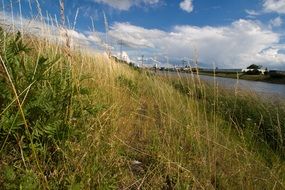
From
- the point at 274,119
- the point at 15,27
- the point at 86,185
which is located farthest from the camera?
the point at 274,119

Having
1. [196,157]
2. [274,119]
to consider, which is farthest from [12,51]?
[274,119]

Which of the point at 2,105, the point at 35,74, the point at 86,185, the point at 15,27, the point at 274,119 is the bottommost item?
the point at 274,119

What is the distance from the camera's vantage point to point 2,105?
8.04ft

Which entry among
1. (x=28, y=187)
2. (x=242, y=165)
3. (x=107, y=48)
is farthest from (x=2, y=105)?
(x=107, y=48)

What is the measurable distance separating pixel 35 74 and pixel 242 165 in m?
2.13

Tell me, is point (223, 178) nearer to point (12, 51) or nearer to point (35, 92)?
point (35, 92)

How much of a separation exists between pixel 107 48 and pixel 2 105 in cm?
266

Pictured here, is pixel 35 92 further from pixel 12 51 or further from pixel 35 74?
pixel 12 51

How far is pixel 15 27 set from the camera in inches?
146

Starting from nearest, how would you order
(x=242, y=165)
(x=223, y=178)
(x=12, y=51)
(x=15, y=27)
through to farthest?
(x=12, y=51) → (x=223, y=178) → (x=242, y=165) → (x=15, y=27)

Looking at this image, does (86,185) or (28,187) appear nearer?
(28,187)

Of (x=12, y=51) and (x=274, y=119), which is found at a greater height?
(x=12, y=51)

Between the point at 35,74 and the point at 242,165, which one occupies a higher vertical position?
the point at 35,74

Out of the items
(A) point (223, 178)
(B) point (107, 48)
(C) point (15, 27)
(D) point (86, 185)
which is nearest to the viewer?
(D) point (86, 185)
